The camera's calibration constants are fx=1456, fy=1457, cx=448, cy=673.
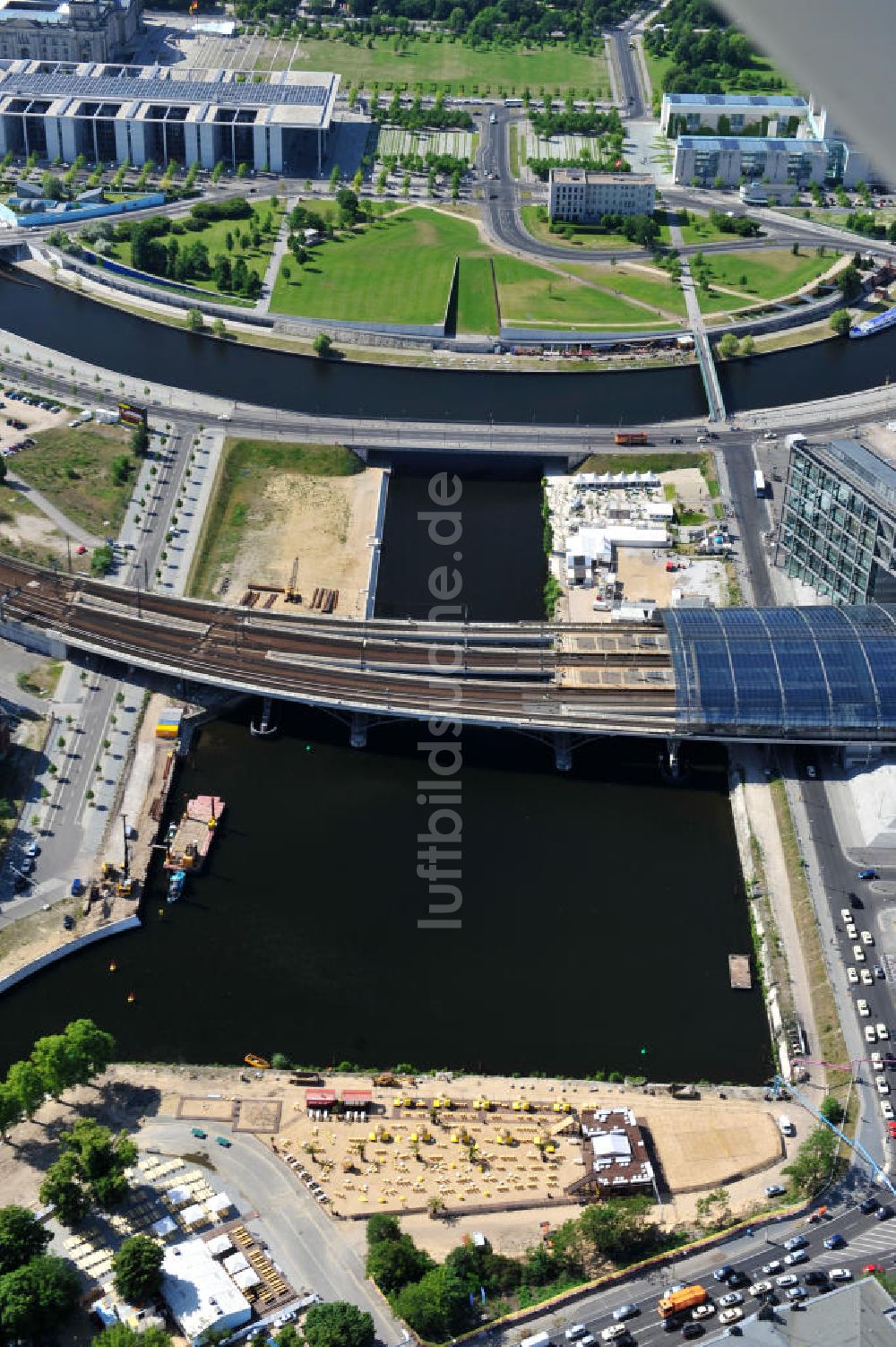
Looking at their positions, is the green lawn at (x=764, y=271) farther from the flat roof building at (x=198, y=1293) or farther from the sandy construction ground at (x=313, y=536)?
the flat roof building at (x=198, y=1293)

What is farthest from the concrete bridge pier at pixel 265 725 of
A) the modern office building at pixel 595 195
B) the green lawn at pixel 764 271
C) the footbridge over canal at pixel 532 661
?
the modern office building at pixel 595 195

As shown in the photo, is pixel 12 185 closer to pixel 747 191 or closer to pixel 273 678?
pixel 747 191

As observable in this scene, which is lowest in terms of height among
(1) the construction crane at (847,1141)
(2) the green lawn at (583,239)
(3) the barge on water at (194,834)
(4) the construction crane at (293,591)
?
(1) the construction crane at (847,1141)

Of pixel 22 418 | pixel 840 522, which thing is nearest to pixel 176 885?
pixel 840 522

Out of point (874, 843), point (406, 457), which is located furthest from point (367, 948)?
point (406, 457)

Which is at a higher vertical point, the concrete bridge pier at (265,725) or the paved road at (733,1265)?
the concrete bridge pier at (265,725)

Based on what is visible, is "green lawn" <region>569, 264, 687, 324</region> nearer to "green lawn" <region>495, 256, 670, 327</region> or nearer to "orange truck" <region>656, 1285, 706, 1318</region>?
"green lawn" <region>495, 256, 670, 327</region>

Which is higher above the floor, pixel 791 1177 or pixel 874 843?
pixel 874 843
